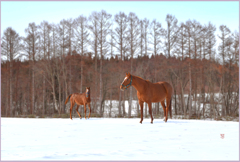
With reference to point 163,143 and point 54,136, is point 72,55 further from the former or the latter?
point 163,143

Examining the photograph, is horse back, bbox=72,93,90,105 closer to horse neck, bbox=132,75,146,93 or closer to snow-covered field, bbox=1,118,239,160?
horse neck, bbox=132,75,146,93

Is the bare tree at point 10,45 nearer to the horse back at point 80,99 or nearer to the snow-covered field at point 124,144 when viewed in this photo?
the horse back at point 80,99

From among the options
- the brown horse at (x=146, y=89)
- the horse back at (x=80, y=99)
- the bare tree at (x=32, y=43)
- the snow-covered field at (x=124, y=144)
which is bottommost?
the snow-covered field at (x=124, y=144)

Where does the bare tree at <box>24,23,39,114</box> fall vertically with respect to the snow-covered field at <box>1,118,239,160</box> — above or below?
above

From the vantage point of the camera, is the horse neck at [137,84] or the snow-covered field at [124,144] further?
the horse neck at [137,84]

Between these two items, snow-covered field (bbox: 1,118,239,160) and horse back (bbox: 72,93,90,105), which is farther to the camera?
horse back (bbox: 72,93,90,105)

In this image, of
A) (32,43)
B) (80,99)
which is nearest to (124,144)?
(80,99)

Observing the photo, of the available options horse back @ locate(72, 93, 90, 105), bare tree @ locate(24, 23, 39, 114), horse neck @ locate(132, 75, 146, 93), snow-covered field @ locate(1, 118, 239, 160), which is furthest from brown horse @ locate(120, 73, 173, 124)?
bare tree @ locate(24, 23, 39, 114)

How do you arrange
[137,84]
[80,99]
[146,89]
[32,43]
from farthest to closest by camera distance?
[32,43], [80,99], [146,89], [137,84]

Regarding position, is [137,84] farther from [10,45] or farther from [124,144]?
[10,45]

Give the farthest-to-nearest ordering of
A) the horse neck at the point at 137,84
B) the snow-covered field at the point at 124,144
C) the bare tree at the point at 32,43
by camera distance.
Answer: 1. the bare tree at the point at 32,43
2. the horse neck at the point at 137,84
3. the snow-covered field at the point at 124,144

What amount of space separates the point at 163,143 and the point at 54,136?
3.89m

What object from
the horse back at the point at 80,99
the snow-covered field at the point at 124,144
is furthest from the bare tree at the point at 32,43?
the snow-covered field at the point at 124,144

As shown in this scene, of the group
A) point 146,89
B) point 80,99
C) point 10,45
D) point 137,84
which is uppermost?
point 10,45
